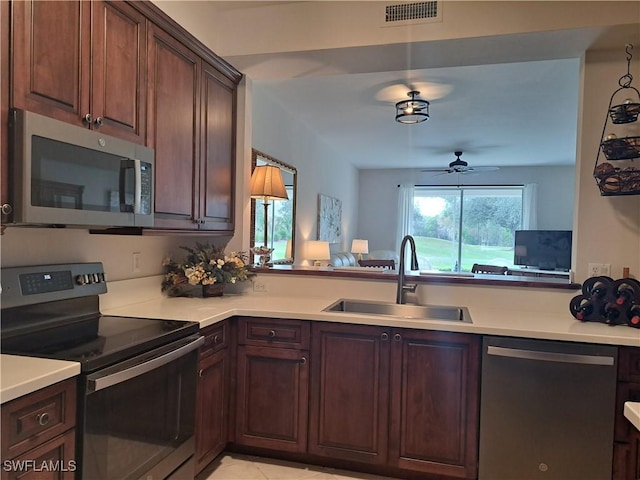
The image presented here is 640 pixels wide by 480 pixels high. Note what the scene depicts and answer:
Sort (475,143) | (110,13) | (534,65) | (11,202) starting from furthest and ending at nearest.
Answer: (475,143)
(534,65)
(110,13)
(11,202)

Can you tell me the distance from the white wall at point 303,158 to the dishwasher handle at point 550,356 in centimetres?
257

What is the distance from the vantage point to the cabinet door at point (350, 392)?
2156 millimetres

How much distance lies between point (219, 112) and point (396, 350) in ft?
5.84

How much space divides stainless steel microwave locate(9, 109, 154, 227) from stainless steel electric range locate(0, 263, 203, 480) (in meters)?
0.38

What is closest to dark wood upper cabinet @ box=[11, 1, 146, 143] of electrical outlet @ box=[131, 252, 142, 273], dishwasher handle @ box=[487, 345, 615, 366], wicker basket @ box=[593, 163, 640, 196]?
electrical outlet @ box=[131, 252, 142, 273]

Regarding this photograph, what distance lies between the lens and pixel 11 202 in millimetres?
1345

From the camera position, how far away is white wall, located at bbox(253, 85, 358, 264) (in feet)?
12.8

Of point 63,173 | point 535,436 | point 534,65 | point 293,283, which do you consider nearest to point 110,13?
point 63,173

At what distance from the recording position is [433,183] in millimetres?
8289

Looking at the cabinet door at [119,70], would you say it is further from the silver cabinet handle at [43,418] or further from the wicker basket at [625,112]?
the wicker basket at [625,112]

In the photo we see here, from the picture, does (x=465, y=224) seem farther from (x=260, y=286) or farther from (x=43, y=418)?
(x=43, y=418)

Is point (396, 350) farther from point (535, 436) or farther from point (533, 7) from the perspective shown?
point (533, 7)

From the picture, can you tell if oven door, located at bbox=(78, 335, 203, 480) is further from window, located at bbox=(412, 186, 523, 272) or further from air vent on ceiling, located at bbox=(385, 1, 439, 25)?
window, located at bbox=(412, 186, 523, 272)

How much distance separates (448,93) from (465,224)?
4.67 metres
